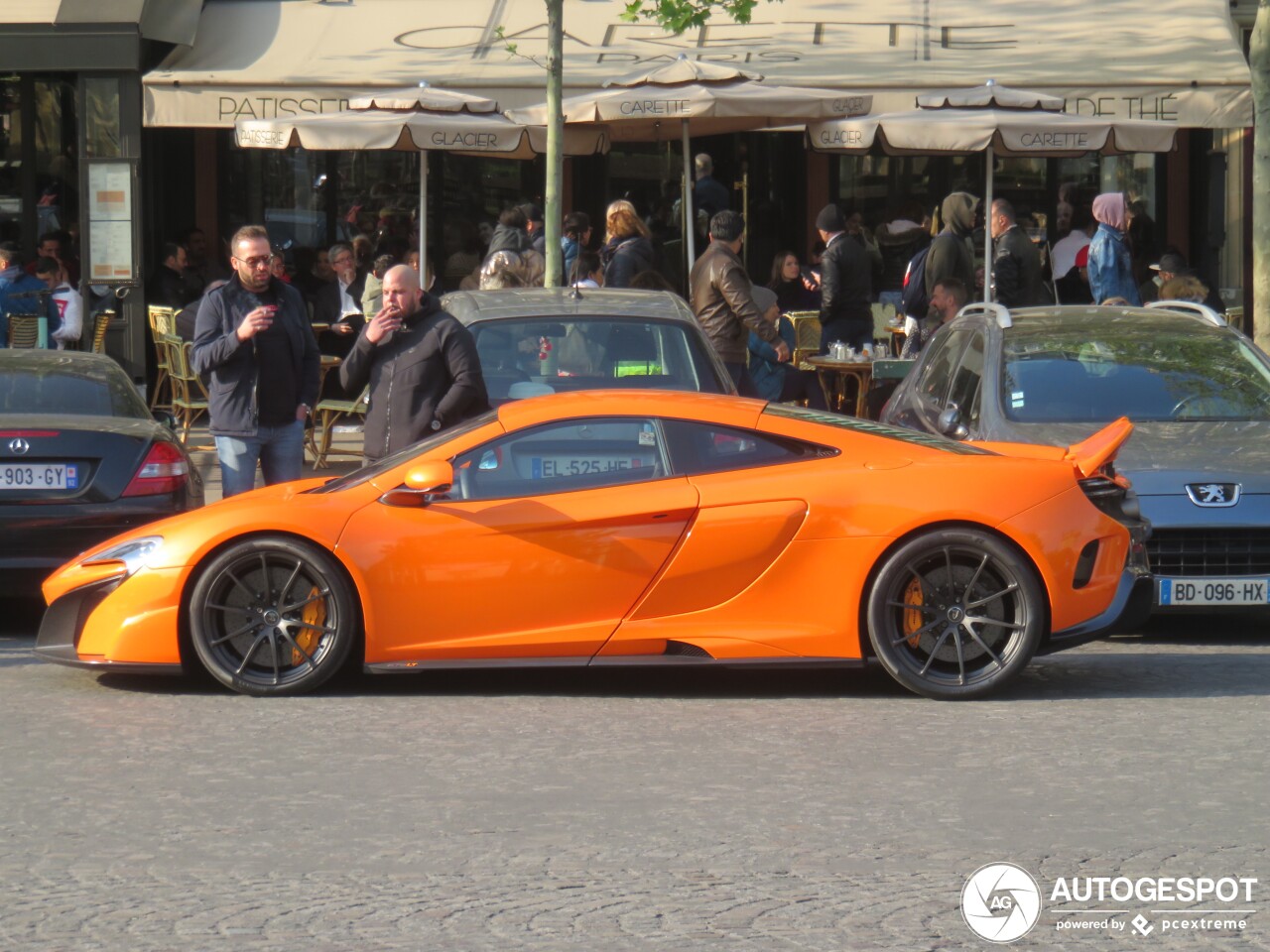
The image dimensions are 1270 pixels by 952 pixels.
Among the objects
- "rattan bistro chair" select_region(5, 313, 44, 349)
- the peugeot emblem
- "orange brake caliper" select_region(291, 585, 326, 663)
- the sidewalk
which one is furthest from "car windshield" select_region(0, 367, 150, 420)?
"rattan bistro chair" select_region(5, 313, 44, 349)

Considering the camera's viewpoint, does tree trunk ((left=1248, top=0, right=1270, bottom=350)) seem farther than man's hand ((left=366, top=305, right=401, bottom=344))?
Yes

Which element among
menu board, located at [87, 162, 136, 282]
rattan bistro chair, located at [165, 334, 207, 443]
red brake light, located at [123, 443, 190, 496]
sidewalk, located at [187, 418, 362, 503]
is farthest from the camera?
menu board, located at [87, 162, 136, 282]

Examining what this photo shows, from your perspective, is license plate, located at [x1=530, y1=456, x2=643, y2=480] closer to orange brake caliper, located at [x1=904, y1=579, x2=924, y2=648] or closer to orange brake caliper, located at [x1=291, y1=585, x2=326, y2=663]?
orange brake caliper, located at [x1=291, y1=585, x2=326, y2=663]

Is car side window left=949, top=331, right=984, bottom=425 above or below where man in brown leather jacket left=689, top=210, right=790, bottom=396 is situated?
below

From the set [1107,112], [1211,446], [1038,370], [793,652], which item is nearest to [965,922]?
[793,652]

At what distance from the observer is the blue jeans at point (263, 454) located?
9.96 meters

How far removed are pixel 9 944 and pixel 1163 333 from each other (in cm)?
766

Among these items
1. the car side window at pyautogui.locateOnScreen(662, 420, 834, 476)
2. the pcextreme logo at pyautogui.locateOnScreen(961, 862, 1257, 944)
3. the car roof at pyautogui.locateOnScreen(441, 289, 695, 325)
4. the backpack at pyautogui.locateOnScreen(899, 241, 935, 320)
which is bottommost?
the pcextreme logo at pyautogui.locateOnScreen(961, 862, 1257, 944)

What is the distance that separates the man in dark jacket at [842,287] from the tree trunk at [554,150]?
2.81 metres

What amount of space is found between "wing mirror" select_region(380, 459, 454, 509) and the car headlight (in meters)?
0.94

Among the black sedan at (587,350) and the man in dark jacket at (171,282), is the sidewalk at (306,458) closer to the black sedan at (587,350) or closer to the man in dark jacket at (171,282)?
the man in dark jacket at (171,282)

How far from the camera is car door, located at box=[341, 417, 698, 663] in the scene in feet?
25.0

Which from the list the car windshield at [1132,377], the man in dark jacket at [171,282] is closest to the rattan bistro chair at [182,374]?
the man in dark jacket at [171,282]

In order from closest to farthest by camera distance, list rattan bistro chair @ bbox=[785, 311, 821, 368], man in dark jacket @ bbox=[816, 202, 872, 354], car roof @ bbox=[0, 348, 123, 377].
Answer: car roof @ bbox=[0, 348, 123, 377] < man in dark jacket @ bbox=[816, 202, 872, 354] < rattan bistro chair @ bbox=[785, 311, 821, 368]
